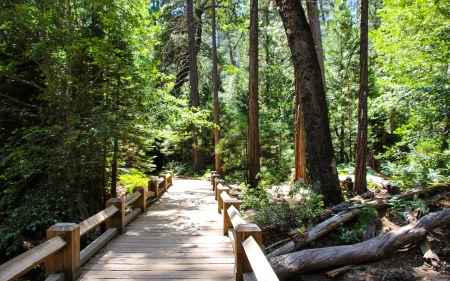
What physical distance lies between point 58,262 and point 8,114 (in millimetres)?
6290

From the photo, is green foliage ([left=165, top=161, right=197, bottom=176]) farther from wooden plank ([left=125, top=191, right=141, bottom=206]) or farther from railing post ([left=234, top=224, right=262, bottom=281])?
railing post ([left=234, top=224, right=262, bottom=281])

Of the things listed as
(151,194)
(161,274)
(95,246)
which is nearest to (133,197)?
(151,194)

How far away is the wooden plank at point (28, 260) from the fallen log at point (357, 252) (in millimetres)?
3016

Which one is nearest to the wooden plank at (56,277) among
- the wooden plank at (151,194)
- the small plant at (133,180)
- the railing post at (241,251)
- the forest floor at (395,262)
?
the railing post at (241,251)

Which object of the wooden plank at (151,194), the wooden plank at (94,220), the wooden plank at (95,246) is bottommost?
the wooden plank at (95,246)

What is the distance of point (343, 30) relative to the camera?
16.5 m

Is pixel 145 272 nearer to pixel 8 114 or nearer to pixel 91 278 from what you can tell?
pixel 91 278

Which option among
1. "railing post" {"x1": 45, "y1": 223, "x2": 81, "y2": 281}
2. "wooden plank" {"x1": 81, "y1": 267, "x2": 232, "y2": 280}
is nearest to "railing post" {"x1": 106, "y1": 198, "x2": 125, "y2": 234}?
"wooden plank" {"x1": 81, "y1": 267, "x2": 232, "y2": 280}

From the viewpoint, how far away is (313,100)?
7.32 m

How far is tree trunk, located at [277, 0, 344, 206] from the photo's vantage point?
725cm

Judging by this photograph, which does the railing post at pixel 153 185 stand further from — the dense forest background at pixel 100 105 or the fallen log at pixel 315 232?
the fallen log at pixel 315 232

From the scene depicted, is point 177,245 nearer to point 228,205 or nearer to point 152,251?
point 152,251

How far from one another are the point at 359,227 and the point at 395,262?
886 mm

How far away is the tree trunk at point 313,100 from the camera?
23.8 ft
